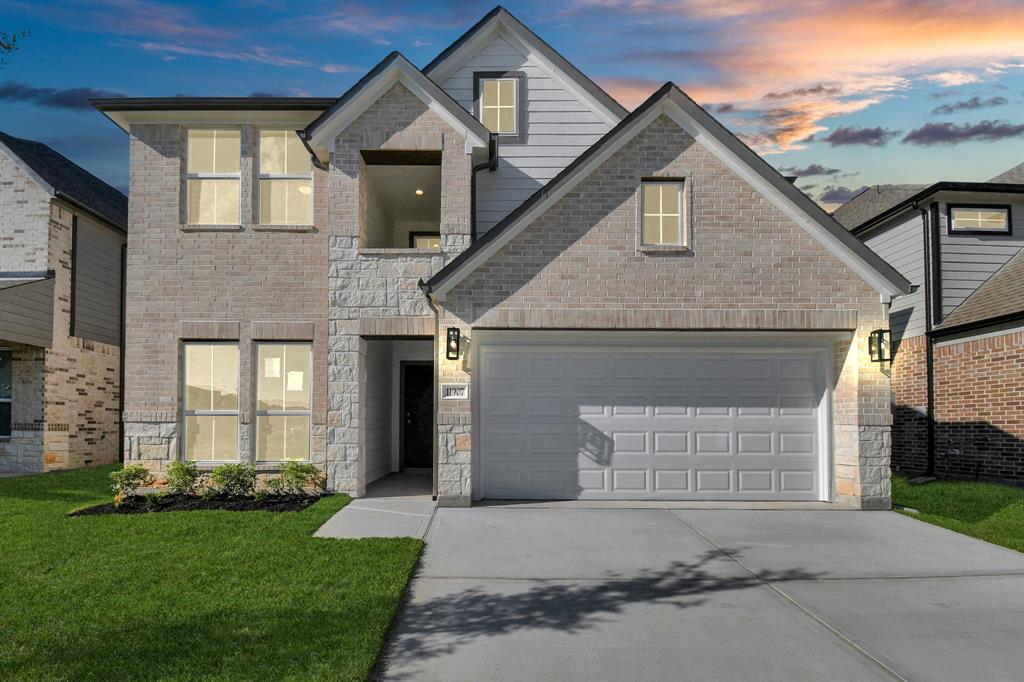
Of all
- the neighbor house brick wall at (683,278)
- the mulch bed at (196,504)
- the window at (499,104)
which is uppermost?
the window at (499,104)

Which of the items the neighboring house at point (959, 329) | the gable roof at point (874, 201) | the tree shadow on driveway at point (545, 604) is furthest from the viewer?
the gable roof at point (874, 201)

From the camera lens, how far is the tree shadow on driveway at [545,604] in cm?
523

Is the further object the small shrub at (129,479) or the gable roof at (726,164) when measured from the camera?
the small shrub at (129,479)

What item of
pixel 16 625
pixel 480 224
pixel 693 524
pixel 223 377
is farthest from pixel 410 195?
pixel 16 625

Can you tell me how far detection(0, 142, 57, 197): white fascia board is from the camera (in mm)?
16078

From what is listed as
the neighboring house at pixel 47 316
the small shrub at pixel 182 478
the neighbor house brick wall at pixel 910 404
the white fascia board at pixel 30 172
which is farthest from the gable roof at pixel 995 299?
the white fascia board at pixel 30 172

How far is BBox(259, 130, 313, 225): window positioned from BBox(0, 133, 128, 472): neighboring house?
6706mm

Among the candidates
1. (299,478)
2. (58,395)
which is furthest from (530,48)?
(58,395)

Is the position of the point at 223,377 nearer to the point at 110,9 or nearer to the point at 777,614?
the point at 777,614

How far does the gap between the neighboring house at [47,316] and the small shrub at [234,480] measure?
6779mm

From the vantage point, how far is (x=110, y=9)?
63.1 ft

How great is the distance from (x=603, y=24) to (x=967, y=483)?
11829 mm

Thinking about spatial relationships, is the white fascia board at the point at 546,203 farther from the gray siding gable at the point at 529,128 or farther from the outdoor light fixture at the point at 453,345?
the gray siding gable at the point at 529,128

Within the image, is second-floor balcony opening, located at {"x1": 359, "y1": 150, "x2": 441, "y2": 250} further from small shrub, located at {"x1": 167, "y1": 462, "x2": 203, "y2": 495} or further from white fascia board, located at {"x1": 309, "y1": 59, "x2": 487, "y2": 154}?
small shrub, located at {"x1": 167, "y1": 462, "x2": 203, "y2": 495}
